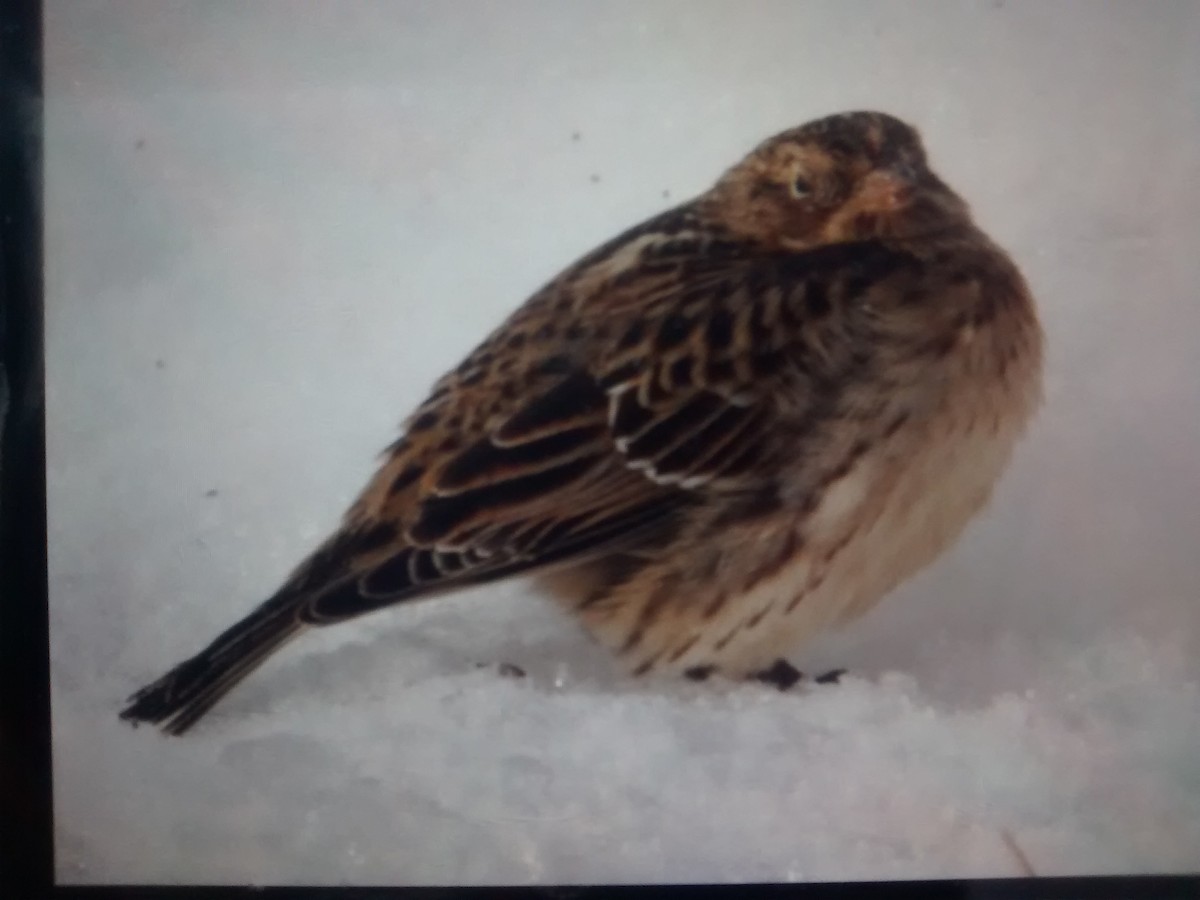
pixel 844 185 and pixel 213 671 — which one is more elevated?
pixel 844 185

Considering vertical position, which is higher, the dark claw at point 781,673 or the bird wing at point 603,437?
the bird wing at point 603,437

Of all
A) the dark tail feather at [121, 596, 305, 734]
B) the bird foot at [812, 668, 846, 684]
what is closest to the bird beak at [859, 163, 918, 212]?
the bird foot at [812, 668, 846, 684]

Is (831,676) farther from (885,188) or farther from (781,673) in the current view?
Answer: (885,188)

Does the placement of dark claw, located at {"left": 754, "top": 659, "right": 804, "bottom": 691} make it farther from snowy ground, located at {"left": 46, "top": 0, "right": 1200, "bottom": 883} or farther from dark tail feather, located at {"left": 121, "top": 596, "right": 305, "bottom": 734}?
dark tail feather, located at {"left": 121, "top": 596, "right": 305, "bottom": 734}

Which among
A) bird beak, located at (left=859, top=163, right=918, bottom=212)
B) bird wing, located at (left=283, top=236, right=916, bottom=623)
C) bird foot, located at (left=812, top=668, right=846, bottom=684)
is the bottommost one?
bird foot, located at (left=812, top=668, right=846, bottom=684)

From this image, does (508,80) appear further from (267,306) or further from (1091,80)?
(1091,80)

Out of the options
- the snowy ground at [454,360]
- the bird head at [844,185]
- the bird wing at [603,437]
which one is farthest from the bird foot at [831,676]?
the bird head at [844,185]

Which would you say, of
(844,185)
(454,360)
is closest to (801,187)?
(844,185)

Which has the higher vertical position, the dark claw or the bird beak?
the bird beak

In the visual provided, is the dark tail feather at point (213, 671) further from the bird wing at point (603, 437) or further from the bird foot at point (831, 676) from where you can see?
the bird foot at point (831, 676)
